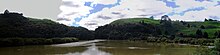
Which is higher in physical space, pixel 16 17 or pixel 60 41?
pixel 16 17

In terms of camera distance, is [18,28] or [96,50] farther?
[18,28]

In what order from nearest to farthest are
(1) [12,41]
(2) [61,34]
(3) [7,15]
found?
(1) [12,41] → (3) [7,15] → (2) [61,34]

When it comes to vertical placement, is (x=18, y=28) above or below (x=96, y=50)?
above

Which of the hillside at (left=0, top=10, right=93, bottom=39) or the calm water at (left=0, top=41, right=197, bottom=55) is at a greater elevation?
the hillside at (left=0, top=10, right=93, bottom=39)

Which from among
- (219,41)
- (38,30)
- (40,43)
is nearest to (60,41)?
(38,30)

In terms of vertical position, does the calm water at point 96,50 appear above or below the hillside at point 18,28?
below

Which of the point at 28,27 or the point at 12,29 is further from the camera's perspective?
the point at 28,27

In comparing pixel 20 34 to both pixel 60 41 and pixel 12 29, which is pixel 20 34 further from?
pixel 60 41

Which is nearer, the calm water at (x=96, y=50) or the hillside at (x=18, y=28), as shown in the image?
the calm water at (x=96, y=50)

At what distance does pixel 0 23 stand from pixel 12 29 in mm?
4967

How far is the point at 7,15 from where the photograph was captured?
481 ft

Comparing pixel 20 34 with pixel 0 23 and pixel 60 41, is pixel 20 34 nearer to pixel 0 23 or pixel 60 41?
pixel 0 23

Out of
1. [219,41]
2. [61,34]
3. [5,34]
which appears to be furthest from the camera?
[61,34]

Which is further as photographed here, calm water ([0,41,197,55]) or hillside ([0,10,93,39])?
hillside ([0,10,93,39])
